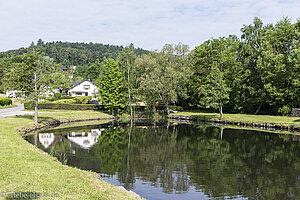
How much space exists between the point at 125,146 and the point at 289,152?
1611cm

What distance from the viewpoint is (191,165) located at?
1933 centimetres

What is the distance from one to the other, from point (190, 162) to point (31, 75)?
26388 mm

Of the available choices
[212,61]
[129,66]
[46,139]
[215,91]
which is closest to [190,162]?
[46,139]

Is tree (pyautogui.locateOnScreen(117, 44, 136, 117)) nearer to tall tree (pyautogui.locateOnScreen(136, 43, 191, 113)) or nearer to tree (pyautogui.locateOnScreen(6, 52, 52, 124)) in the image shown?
tall tree (pyautogui.locateOnScreen(136, 43, 191, 113))

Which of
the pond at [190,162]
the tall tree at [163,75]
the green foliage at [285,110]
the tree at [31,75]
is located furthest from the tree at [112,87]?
the green foliage at [285,110]

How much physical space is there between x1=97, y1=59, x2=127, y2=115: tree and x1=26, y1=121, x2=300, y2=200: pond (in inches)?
905

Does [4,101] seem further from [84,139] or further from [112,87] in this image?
[84,139]

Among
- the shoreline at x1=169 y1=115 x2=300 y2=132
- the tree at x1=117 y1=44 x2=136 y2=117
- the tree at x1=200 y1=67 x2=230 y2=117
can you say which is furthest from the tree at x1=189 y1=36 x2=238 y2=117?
the tree at x1=117 y1=44 x2=136 y2=117

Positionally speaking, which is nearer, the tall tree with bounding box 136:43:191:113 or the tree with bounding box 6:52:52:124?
the tree with bounding box 6:52:52:124

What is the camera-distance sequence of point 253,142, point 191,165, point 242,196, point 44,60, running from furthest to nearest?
point 44,60, point 253,142, point 191,165, point 242,196

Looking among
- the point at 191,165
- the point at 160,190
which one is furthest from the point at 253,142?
the point at 160,190

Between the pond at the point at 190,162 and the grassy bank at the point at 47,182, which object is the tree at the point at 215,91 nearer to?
the pond at the point at 190,162

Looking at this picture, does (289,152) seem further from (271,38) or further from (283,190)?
(271,38)

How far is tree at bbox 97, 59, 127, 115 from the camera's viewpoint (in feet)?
182
